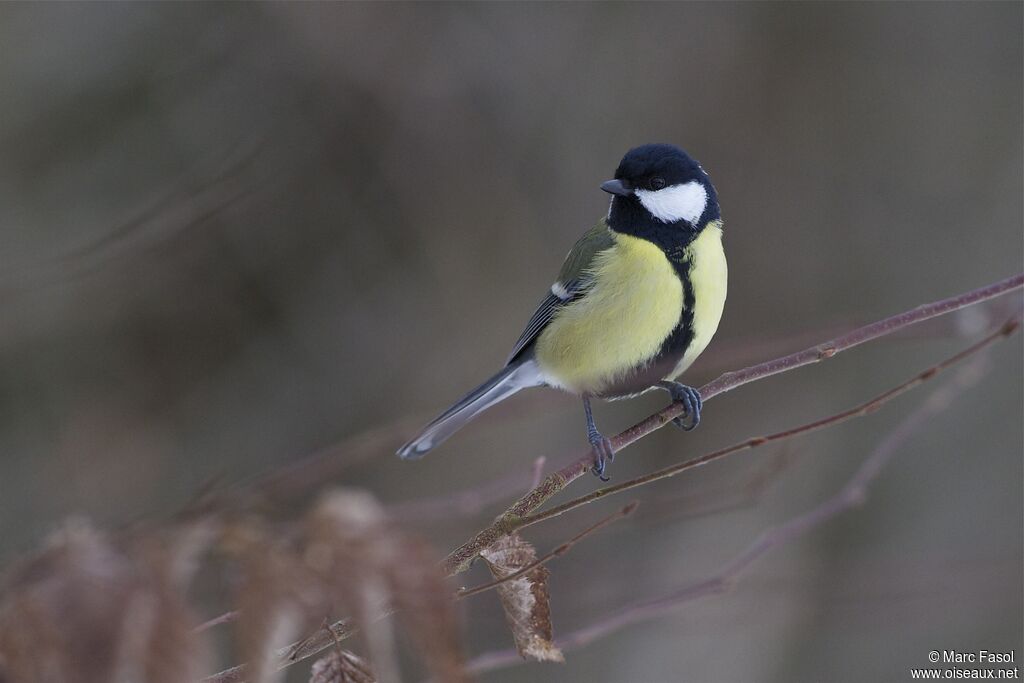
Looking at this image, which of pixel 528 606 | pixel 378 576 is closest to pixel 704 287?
pixel 528 606

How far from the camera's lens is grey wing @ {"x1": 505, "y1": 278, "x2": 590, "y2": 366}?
2.75 metres

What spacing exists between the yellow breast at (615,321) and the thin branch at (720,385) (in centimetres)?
53

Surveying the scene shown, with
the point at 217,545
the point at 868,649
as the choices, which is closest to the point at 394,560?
the point at 217,545

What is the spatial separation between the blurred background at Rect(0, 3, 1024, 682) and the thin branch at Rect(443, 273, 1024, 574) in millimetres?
2345

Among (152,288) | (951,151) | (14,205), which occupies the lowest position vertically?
(951,151)

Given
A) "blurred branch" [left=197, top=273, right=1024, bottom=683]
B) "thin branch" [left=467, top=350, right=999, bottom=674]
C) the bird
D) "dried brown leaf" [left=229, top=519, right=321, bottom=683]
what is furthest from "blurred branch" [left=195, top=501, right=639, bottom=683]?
the bird

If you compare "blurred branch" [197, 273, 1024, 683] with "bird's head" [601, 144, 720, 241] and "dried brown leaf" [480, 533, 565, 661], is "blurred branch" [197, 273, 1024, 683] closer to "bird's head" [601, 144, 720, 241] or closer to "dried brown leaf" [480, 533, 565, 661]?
"dried brown leaf" [480, 533, 565, 661]

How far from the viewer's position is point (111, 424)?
428cm

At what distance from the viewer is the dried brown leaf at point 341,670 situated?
1.10 meters

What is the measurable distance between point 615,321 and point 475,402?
495mm

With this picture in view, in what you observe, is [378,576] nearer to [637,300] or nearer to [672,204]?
[637,300]

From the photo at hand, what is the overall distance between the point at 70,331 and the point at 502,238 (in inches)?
79.3

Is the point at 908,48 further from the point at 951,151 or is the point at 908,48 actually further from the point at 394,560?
the point at 394,560

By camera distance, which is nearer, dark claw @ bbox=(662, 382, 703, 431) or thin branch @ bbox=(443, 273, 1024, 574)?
thin branch @ bbox=(443, 273, 1024, 574)
